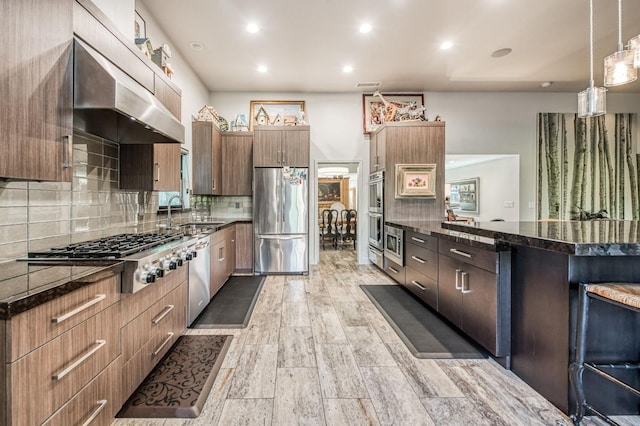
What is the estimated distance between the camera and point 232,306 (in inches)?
131

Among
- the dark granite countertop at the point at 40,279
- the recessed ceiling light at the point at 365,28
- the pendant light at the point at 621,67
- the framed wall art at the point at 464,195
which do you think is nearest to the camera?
the dark granite countertop at the point at 40,279

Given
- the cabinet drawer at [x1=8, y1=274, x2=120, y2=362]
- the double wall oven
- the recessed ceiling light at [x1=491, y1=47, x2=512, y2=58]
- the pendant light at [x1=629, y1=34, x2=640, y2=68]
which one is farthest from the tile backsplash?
the recessed ceiling light at [x1=491, y1=47, x2=512, y2=58]

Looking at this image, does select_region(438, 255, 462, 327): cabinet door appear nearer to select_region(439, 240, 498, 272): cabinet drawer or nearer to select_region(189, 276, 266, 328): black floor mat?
select_region(439, 240, 498, 272): cabinet drawer

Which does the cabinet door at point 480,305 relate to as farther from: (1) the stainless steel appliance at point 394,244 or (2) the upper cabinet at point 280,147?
(2) the upper cabinet at point 280,147

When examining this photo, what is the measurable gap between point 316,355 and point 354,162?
3.96m

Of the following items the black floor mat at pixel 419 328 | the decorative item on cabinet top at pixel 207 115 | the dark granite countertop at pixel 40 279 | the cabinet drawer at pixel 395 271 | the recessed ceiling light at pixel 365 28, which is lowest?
the black floor mat at pixel 419 328

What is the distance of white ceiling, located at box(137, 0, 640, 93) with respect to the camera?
3.20 m

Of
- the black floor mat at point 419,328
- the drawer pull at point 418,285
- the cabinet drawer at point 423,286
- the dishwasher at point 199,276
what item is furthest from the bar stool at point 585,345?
the dishwasher at point 199,276

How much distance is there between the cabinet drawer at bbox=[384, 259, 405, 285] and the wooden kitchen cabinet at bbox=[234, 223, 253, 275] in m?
2.18

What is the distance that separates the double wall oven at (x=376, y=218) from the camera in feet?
15.7

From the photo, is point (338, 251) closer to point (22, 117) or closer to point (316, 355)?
point (316, 355)

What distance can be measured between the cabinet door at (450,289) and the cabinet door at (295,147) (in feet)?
8.71

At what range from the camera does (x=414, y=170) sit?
15.1 ft

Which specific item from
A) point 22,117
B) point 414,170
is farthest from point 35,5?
point 414,170
